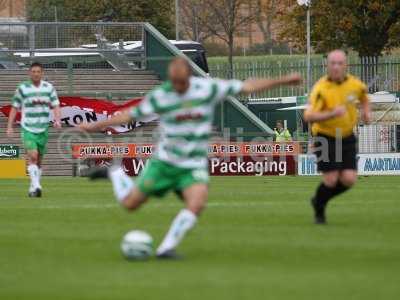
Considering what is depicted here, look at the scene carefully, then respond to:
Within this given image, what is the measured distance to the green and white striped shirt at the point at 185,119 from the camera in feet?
38.1

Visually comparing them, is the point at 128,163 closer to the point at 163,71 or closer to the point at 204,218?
the point at 163,71

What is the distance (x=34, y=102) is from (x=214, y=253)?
9498 mm

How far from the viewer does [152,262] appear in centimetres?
1140

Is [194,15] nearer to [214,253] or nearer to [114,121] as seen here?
[114,121]

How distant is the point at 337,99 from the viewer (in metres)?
14.7

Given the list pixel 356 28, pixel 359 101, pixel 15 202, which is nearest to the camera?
A: pixel 359 101

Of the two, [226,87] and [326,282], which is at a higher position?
[226,87]

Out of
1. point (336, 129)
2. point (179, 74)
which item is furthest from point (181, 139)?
point (336, 129)

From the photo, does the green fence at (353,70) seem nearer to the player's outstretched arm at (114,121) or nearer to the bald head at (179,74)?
the player's outstretched arm at (114,121)

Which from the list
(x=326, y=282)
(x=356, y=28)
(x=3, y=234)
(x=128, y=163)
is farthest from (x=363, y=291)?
(x=356, y=28)

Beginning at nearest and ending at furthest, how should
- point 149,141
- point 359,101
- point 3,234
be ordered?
point 3,234
point 359,101
point 149,141

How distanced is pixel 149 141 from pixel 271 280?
28.4 m

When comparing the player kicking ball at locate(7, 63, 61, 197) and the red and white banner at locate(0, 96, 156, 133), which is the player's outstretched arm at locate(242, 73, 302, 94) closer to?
the player kicking ball at locate(7, 63, 61, 197)

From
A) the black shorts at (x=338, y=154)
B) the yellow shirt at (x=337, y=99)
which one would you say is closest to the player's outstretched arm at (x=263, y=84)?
the yellow shirt at (x=337, y=99)
